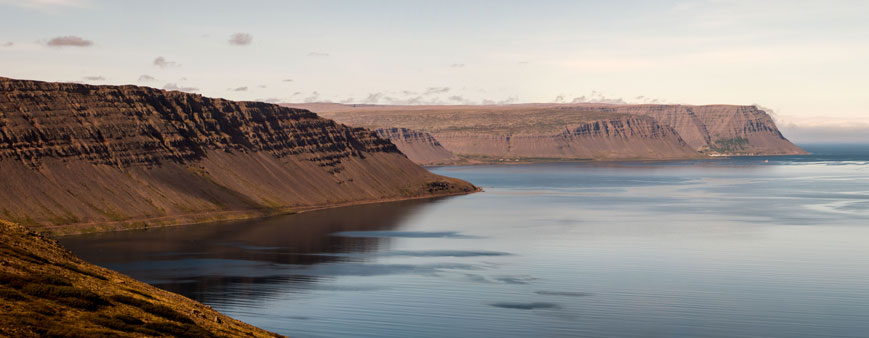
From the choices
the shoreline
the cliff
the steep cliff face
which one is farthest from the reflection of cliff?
the cliff

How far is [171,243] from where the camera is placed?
460 feet

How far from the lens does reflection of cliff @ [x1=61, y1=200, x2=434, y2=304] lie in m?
103

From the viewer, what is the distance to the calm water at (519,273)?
80.4 metres

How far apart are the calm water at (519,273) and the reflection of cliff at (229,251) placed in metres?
0.29

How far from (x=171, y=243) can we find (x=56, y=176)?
39.9 m

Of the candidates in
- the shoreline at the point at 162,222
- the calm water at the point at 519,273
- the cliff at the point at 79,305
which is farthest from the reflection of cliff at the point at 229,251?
the cliff at the point at 79,305

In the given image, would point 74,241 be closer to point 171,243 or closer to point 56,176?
point 171,243

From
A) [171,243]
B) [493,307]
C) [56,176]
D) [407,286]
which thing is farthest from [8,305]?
[56,176]

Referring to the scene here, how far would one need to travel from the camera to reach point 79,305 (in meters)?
55.0

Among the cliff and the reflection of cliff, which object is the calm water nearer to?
the reflection of cliff

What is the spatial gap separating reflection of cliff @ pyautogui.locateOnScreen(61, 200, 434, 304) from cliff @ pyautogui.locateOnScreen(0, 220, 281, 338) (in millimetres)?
24584

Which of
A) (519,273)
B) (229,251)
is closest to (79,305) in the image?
(519,273)

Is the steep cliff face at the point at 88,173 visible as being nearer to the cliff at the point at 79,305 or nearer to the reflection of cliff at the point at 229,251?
the reflection of cliff at the point at 229,251

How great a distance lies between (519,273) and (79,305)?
64328mm
